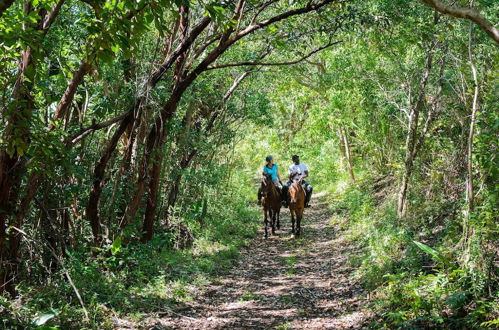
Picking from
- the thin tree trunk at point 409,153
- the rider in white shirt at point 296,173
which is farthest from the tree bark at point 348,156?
the thin tree trunk at point 409,153

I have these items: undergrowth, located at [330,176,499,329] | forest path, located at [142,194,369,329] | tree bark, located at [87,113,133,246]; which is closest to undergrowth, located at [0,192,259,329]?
forest path, located at [142,194,369,329]

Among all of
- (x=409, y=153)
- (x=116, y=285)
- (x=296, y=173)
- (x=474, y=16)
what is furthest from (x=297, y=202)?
(x=474, y=16)

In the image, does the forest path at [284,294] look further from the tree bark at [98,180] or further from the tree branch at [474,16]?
the tree branch at [474,16]

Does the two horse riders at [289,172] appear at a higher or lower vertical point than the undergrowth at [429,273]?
higher

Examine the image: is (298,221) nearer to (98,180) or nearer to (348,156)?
(348,156)

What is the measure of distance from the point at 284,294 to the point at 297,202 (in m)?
5.59

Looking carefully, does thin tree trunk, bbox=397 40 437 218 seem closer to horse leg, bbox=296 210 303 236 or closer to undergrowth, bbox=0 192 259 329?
horse leg, bbox=296 210 303 236

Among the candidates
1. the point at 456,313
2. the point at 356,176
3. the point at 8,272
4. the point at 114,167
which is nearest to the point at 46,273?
the point at 8,272

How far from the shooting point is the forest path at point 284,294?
682 centimetres

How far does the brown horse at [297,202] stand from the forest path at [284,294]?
3.09 feet

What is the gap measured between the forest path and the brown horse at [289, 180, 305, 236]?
0.94 m

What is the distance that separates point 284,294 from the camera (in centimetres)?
834

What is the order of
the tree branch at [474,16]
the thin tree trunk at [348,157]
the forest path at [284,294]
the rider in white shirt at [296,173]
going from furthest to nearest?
the thin tree trunk at [348,157] < the rider in white shirt at [296,173] < the forest path at [284,294] < the tree branch at [474,16]

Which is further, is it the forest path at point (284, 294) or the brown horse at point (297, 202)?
the brown horse at point (297, 202)
